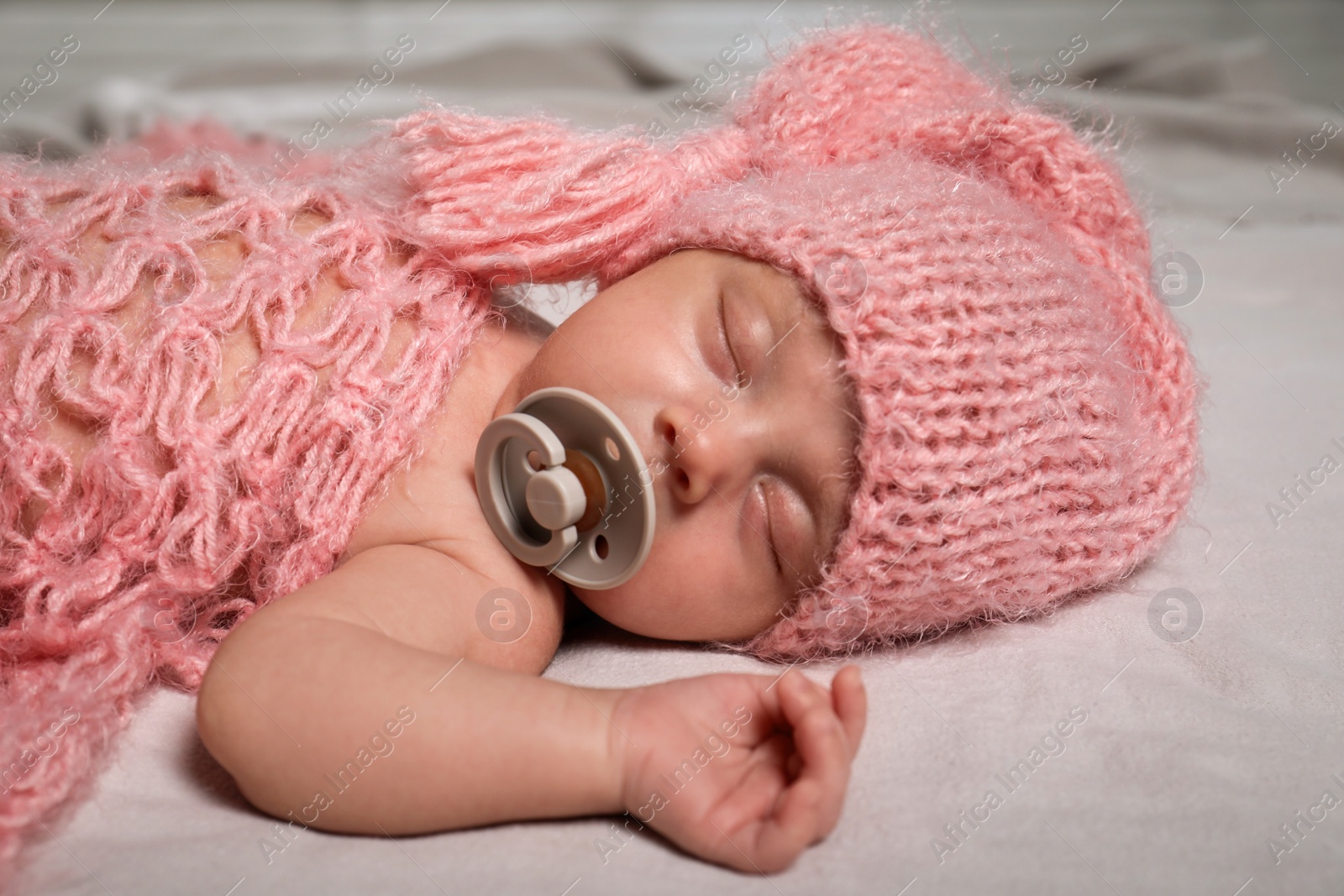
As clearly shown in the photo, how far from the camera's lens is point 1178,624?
114cm

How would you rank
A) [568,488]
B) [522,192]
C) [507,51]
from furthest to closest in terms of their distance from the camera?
[507,51]
[522,192]
[568,488]

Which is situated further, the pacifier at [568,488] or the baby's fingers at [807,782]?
the pacifier at [568,488]

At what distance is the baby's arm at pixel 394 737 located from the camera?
808mm

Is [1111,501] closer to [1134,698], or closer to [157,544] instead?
[1134,698]

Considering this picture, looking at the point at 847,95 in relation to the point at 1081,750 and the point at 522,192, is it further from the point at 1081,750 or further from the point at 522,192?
the point at 1081,750

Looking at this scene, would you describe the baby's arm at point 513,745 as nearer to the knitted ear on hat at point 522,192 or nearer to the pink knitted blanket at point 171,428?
the pink knitted blanket at point 171,428

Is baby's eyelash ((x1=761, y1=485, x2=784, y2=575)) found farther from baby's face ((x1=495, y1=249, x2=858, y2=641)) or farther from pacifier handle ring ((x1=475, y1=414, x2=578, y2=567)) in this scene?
pacifier handle ring ((x1=475, y1=414, x2=578, y2=567))

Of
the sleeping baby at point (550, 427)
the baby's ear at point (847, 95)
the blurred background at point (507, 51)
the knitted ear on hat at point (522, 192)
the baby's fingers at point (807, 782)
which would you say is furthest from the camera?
the blurred background at point (507, 51)

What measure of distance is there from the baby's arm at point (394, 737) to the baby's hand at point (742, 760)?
31 millimetres

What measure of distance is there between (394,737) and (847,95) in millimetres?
960

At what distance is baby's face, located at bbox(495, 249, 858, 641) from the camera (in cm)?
102

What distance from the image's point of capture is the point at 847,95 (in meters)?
1.32

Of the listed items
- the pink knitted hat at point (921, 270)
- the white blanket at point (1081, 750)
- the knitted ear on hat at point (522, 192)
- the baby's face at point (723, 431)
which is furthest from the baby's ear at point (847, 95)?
the white blanket at point (1081, 750)

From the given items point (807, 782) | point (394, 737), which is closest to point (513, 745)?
point (394, 737)
